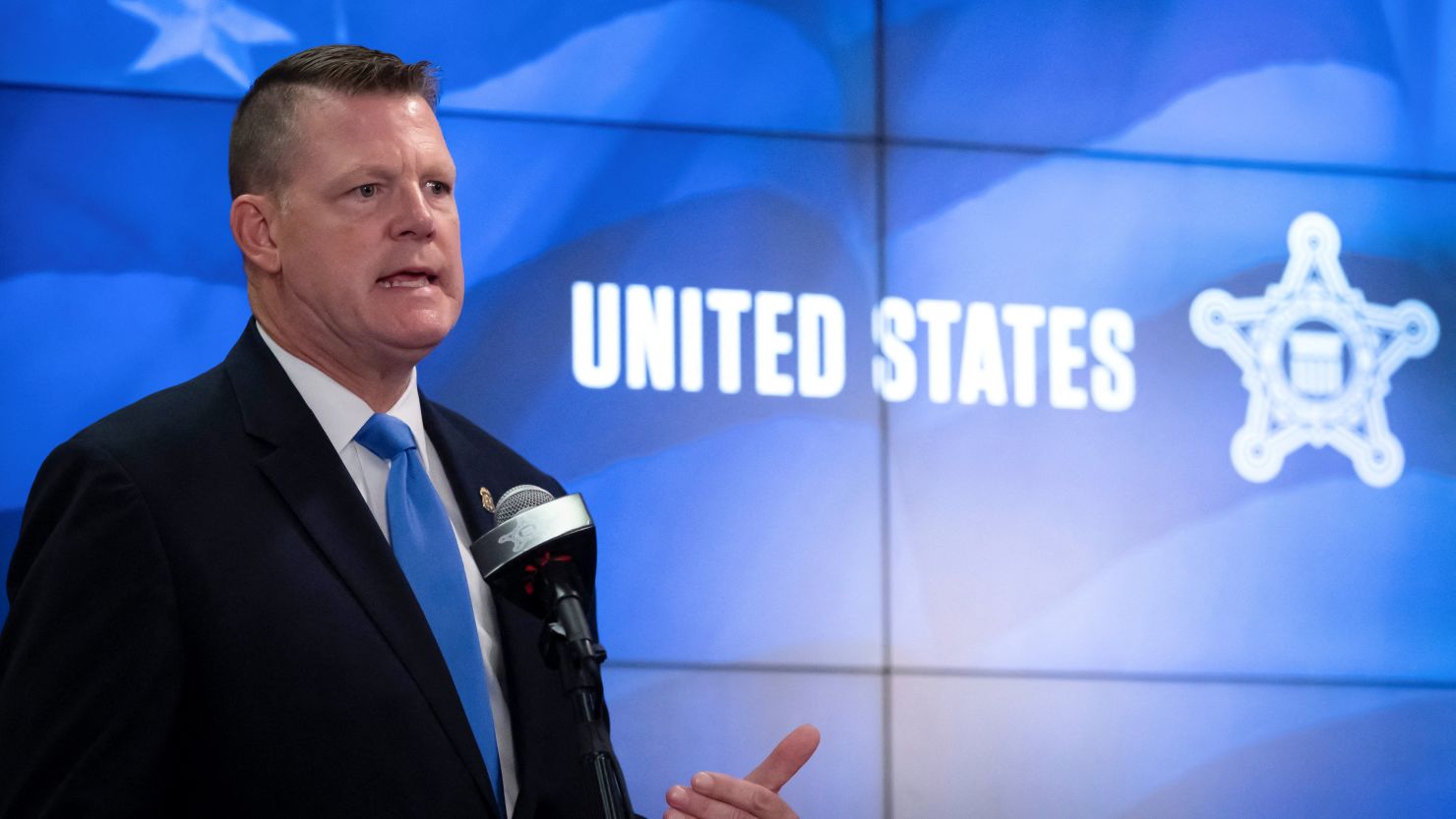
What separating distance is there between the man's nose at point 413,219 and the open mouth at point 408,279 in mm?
41

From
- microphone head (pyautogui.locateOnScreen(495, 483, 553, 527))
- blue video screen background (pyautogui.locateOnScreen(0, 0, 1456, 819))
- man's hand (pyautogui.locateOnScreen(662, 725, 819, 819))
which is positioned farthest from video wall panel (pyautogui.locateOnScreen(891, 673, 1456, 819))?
microphone head (pyautogui.locateOnScreen(495, 483, 553, 527))

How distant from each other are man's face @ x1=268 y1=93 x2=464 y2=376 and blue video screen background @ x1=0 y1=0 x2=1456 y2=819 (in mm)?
1060

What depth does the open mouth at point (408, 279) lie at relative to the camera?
5.72 feet

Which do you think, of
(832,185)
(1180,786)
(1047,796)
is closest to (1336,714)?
(1180,786)

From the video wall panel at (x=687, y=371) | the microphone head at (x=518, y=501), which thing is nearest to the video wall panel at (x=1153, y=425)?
the video wall panel at (x=687, y=371)

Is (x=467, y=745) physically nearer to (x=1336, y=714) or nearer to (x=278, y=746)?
(x=278, y=746)

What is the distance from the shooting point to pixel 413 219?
175 cm

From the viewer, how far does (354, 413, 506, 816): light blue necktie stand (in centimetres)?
161

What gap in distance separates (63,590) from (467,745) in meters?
0.41

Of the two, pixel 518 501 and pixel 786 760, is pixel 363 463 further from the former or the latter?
pixel 786 760

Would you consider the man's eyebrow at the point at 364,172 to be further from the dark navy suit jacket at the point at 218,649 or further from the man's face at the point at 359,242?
the dark navy suit jacket at the point at 218,649

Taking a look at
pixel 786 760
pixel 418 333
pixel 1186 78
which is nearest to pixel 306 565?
pixel 418 333

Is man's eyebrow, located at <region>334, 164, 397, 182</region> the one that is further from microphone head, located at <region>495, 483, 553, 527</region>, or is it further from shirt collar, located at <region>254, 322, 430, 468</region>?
microphone head, located at <region>495, 483, 553, 527</region>

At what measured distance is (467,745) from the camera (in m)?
1.53
